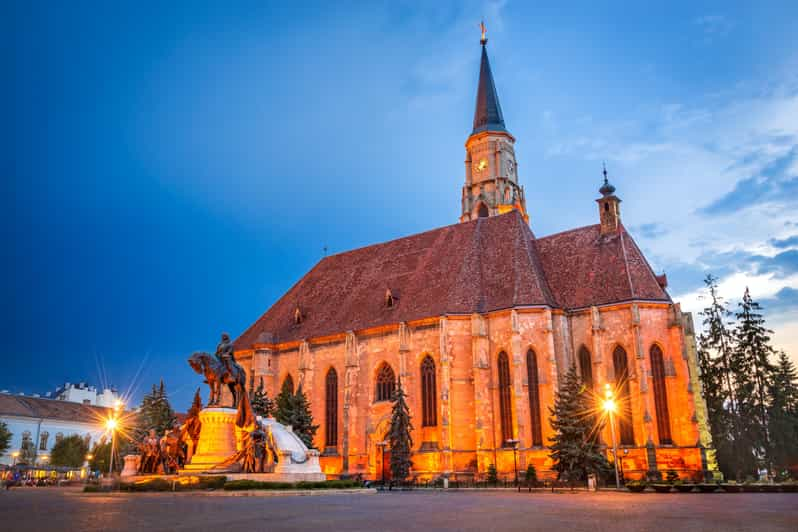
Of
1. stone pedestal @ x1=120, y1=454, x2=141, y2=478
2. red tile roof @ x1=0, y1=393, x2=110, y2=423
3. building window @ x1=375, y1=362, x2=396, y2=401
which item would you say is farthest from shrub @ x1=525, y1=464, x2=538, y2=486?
red tile roof @ x1=0, y1=393, x2=110, y2=423

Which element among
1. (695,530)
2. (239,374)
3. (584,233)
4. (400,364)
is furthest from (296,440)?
(584,233)

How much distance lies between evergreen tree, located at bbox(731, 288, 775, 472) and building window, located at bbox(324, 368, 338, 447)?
1064 inches

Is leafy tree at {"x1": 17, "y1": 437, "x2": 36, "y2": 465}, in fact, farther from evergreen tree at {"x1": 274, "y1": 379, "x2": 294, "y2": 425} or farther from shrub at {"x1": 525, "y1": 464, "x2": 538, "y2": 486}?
shrub at {"x1": 525, "y1": 464, "x2": 538, "y2": 486}

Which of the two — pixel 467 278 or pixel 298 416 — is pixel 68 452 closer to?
pixel 298 416

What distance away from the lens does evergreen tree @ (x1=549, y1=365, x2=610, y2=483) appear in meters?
30.0

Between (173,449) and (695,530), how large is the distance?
1903 cm

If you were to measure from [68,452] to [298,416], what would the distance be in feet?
101

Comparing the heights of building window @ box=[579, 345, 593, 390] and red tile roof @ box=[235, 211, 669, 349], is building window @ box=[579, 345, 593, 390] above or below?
below

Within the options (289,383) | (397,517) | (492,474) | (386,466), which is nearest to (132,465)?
(397,517)

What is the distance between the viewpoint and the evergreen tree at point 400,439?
35406 millimetres

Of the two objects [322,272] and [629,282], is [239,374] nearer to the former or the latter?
[629,282]

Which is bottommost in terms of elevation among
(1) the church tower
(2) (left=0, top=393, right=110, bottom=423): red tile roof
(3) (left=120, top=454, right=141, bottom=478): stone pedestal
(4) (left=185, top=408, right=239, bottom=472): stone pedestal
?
(3) (left=120, top=454, right=141, bottom=478): stone pedestal

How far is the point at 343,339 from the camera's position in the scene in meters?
44.0

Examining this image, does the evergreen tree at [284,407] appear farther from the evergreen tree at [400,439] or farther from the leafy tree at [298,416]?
the evergreen tree at [400,439]
